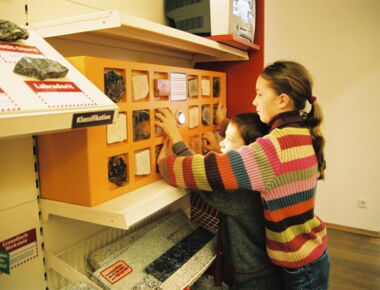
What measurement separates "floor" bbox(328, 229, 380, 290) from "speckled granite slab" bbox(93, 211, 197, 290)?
1.60 metres

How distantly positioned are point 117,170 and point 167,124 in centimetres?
27

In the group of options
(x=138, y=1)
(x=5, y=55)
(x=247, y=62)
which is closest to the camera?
(x=5, y=55)

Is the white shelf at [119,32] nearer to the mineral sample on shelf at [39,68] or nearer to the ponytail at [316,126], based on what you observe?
the mineral sample on shelf at [39,68]

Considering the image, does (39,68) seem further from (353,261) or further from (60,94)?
(353,261)

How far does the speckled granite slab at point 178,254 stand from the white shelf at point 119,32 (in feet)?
2.60

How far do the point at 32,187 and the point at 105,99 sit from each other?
471 mm

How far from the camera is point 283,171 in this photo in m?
1.11

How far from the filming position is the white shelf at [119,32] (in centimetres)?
85

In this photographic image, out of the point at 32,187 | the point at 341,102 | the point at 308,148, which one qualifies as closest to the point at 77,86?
the point at 32,187

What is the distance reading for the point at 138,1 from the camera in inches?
57.3

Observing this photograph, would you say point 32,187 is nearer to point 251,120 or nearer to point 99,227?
point 99,227

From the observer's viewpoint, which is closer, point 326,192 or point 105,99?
point 105,99

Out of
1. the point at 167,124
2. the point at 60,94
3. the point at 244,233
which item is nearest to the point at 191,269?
the point at 244,233

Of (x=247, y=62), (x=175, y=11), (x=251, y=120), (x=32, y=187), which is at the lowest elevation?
(x=32, y=187)
